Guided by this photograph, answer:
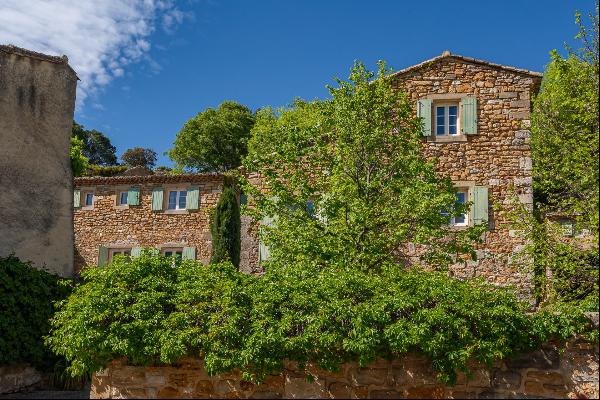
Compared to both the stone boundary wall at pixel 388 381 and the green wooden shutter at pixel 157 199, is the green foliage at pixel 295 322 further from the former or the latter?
the green wooden shutter at pixel 157 199

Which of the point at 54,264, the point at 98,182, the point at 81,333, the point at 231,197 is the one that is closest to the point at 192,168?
the point at 98,182

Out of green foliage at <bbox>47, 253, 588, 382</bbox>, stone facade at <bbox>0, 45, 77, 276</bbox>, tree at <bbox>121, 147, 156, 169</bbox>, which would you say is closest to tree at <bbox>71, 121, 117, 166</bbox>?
tree at <bbox>121, 147, 156, 169</bbox>

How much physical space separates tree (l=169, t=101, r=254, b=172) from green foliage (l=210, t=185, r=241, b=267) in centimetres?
1823

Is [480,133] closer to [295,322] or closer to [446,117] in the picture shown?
[446,117]

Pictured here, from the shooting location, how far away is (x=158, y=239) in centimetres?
2136

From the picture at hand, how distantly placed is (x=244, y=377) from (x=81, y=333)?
230 cm

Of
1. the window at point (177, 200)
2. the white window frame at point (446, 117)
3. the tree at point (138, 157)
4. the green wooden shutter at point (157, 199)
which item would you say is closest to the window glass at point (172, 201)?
the window at point (177, 200)

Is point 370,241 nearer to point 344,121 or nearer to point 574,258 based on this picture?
point 344,121

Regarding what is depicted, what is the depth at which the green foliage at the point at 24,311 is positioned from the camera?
10.9 metres

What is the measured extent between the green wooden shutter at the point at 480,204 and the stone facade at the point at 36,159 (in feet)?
32.2

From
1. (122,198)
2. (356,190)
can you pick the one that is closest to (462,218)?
(356,190)

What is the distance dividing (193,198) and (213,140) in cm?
1830

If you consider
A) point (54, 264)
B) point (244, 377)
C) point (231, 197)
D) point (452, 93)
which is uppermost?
point (452, 93)

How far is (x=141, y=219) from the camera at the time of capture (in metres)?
21.6
